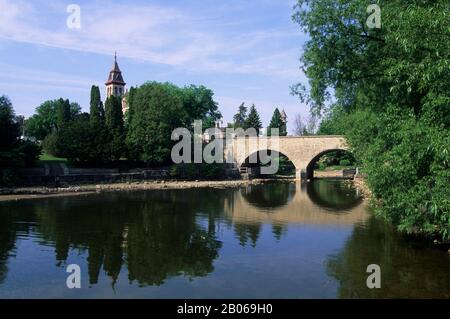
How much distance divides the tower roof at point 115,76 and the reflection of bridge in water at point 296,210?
210 feet

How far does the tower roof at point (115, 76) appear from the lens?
9331cm

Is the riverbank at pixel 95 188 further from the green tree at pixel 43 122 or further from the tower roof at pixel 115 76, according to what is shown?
the tower roof at pixel 115 76

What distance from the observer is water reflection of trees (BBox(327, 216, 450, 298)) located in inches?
461

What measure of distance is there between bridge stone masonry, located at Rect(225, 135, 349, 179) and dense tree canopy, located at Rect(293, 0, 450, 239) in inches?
1201

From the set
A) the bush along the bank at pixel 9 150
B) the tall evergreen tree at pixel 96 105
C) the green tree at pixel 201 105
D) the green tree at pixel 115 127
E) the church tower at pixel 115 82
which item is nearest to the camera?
the bush along the bank at pixel 9 150

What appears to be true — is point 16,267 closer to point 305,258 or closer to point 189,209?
point 305,258

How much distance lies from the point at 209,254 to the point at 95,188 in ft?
85.4

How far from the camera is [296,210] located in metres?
27.9

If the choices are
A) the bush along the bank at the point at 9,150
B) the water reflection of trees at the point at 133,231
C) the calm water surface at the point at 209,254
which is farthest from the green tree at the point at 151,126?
the calm water surface at the point at 209,254
